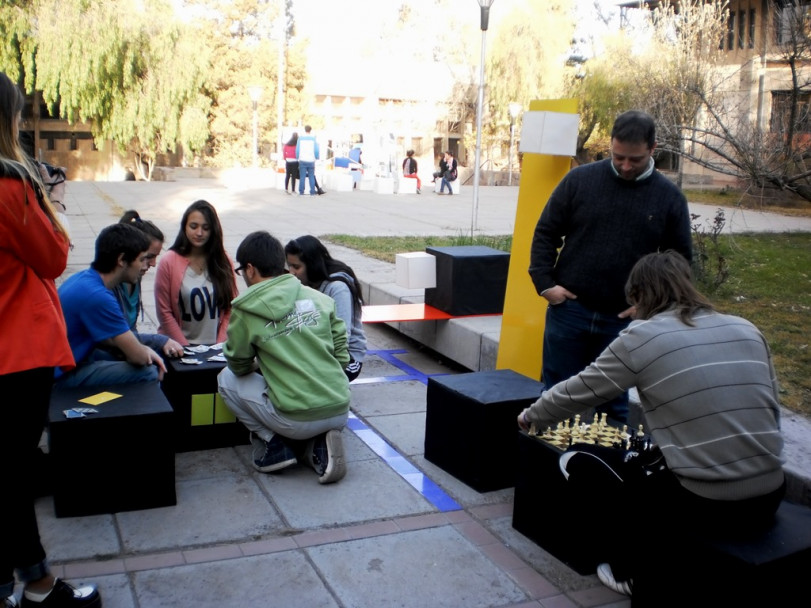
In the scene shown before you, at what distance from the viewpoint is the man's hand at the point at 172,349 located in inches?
185

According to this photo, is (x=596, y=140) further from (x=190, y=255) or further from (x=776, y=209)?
(x=190, y=255)

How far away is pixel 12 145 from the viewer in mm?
2553

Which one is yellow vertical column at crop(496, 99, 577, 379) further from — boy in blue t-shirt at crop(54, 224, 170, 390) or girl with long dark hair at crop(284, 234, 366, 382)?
boy in blue t-shirt at crop(54, 224, 170, 390)

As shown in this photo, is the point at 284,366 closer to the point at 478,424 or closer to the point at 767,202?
the point at 478,424

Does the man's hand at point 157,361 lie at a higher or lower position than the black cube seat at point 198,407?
higher

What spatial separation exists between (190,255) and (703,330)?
11.4 feet

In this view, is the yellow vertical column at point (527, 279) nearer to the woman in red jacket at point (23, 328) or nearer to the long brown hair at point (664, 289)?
the long brown hair at point (664, 289)

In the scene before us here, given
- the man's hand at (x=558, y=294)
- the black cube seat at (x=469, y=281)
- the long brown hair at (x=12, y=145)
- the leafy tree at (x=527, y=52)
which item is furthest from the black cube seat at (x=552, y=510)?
the leafy tree at (x=527, y=52)

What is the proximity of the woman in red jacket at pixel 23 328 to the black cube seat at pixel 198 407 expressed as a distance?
72.0 inches

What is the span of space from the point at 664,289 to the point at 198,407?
111 inches

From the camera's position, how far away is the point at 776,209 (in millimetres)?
24156

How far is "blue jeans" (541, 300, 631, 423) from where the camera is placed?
4.11 meters

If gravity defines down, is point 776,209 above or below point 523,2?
below

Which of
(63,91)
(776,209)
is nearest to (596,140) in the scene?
(776,209)
